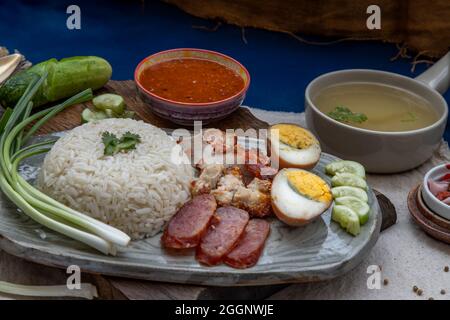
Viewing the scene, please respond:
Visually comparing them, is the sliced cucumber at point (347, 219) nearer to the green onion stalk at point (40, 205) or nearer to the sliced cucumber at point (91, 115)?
the green onion stalk at point (40, 205)

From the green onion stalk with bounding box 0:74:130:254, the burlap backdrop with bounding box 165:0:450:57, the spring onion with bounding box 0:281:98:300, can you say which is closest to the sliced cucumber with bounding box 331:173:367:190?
the green onion stalk with bounding box 0:74:130:254

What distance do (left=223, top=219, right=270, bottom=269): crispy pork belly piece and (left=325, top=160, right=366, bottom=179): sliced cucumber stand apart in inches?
25.8

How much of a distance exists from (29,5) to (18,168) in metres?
3.27

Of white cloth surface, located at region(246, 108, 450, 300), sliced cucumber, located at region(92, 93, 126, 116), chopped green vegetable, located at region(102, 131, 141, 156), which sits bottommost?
white cloth surface, located at region(246, 108, 450, 300)

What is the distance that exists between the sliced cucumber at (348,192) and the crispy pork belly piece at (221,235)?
1.84 ft

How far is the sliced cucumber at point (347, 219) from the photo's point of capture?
147 inches

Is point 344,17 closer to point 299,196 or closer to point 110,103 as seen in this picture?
point 110,103

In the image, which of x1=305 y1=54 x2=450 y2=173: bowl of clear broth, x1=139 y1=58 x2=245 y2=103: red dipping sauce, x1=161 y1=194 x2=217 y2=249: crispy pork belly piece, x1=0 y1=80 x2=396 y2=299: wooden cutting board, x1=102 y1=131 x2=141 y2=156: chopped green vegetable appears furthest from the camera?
x1=139 y1=58 x2=245 y2=103: red dipping sauce

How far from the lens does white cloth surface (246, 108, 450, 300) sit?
3.81 m

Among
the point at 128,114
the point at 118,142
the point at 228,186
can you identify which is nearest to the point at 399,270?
the point at 228,186

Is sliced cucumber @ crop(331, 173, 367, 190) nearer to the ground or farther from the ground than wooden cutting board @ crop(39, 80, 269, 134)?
farther from the ground

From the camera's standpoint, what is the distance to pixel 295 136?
4.28 meters

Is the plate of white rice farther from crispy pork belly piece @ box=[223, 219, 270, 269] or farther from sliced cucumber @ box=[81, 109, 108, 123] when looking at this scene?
sliced cucumber @ box=[81, 109, 108, 123]

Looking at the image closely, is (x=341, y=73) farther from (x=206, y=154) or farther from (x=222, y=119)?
(x=206, y=154)
